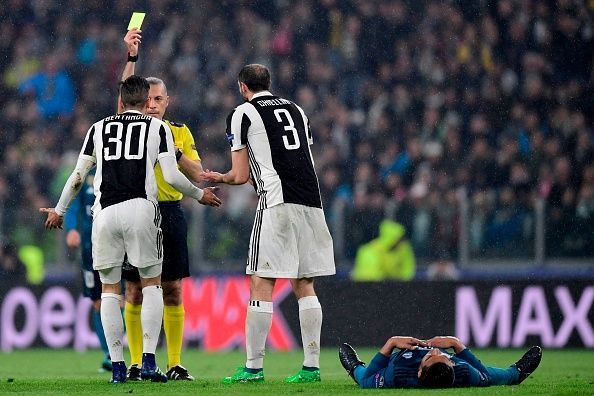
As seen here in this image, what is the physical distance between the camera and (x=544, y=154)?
16.6 m

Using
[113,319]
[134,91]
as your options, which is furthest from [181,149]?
[113,319]

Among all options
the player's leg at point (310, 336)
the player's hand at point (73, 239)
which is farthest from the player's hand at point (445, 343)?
the player's hand at point (73, 239)

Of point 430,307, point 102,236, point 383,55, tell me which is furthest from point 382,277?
point 102,236

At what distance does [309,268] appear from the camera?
838cm

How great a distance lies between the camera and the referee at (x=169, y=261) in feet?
29.1

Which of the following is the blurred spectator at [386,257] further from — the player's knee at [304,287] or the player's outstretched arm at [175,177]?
the player's outstretched arm at [175,177]

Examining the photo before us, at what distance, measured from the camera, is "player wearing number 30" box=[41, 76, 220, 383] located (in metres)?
8.14

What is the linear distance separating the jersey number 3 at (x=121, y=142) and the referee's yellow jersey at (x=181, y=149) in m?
0.68

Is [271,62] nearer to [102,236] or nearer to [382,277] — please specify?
[382,277]

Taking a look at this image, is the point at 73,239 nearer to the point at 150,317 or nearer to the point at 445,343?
the point at 150,317

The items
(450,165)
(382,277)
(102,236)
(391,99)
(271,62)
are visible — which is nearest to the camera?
(102,236)

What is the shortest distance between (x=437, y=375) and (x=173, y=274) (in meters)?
2.53

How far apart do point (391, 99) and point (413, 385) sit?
1211 centimetres

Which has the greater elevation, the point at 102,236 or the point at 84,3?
the point at 84,3
